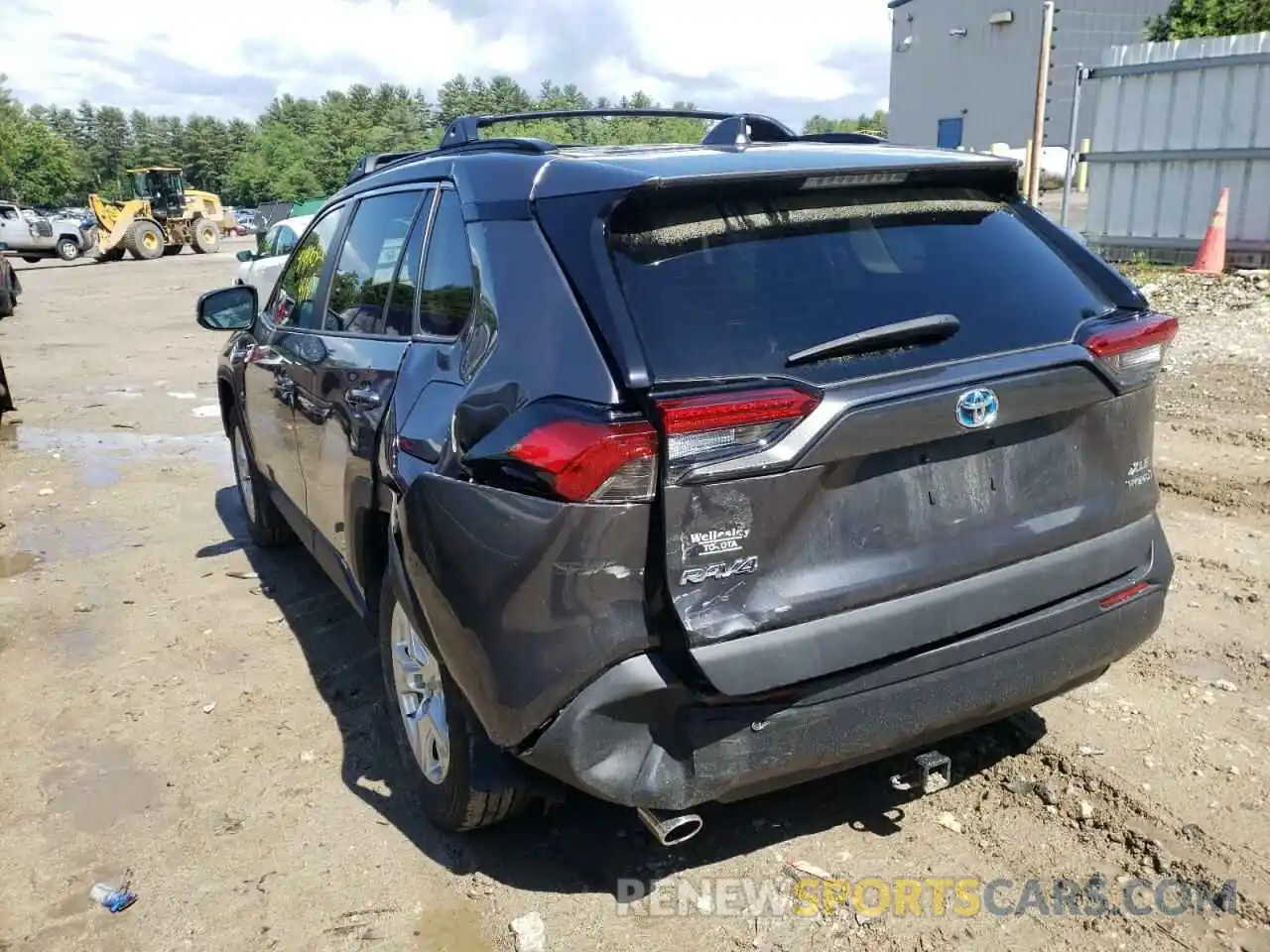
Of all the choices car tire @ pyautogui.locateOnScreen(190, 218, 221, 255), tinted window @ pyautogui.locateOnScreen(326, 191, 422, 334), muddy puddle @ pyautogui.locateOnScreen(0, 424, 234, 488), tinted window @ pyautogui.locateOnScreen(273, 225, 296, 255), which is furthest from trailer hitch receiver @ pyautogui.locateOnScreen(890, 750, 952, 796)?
car tire @ pyautogui.locateOnScreen(190, 218, 221, 255)

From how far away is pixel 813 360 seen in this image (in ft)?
7.48

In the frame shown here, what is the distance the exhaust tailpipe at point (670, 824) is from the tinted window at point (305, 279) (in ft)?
7.86

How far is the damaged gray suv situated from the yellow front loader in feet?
117

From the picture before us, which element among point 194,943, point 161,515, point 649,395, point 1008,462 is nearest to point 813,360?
point 649,395

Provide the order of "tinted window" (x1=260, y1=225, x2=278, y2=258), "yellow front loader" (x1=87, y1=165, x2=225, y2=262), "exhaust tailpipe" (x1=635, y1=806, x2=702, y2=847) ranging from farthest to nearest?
"yellow front loader" (x1=87, y1=165, x2=225, y2=262), "tinted window" (x1=260, y1=225, x2=278, y2=258), "exhaust tailpipe" (x1=635, y1=806, x2=702, y2=847)

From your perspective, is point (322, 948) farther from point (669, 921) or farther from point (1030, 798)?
point (1030, 798)

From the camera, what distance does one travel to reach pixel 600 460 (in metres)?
2.14

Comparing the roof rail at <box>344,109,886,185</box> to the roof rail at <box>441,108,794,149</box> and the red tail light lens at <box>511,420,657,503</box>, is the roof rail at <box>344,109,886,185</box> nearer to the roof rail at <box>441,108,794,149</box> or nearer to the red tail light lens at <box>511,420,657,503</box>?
the roof rail at <box>441,108,794,149</box>

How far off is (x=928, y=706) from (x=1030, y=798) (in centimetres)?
86

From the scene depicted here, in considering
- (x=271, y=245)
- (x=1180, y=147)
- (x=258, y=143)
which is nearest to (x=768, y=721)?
(x=1180, y=147)

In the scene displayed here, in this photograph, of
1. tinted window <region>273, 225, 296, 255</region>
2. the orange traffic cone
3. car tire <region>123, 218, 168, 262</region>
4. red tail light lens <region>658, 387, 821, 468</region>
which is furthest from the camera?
car tire <region>123, 218, 168, 262</region>

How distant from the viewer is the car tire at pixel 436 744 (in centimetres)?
267

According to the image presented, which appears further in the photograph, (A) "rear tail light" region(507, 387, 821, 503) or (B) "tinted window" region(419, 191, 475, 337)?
(B) "tinted window" region(419, 191, 475, 337)

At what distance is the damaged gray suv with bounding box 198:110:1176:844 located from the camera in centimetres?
218
